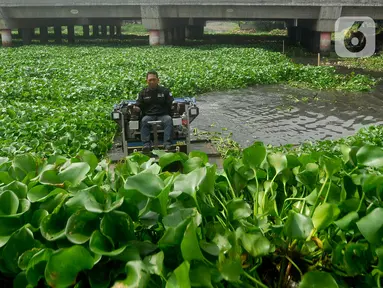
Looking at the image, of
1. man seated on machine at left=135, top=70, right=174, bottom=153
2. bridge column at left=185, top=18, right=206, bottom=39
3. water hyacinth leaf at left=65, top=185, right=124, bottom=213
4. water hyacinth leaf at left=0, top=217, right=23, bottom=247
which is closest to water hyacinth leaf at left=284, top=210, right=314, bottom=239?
water hyacinth leaf at left=65, top=185, right=124, bottom=213

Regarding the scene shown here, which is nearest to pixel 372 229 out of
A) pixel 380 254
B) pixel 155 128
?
pixel 380 254

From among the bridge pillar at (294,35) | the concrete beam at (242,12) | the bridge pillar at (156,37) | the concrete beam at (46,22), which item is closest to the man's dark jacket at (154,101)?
the concrete beam at (242,12)

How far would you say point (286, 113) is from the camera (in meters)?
11.8

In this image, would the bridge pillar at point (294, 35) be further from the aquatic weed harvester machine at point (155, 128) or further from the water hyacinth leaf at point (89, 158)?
the water hyacinth leaf at point (89, 158)

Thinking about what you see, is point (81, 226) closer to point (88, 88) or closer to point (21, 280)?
point (21, 280)

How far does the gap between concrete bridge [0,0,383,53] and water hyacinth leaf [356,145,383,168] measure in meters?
29.1

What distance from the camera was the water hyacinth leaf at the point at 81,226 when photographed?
133 centimetres

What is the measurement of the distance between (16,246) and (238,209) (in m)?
0.77

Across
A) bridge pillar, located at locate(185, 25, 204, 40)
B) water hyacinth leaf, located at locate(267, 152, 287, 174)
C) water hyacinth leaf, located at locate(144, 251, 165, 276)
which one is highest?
bridge pillar, located at locate(185, 25, 204, 40)

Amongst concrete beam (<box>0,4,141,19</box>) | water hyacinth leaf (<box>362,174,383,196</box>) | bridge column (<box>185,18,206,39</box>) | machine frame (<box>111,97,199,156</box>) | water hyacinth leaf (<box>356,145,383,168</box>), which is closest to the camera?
water hyacinth leaf (<box>362,174,383,196</box>)

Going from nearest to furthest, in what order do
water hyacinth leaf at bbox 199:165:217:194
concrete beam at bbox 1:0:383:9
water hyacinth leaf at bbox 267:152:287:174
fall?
water hyacinth leaf at bbox 199:165:217:194
water hyacinth leaf at bbox 267:152:287:174
concrete beam at bbox 1:0:383:9

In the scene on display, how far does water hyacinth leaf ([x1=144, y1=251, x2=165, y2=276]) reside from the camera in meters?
1.26

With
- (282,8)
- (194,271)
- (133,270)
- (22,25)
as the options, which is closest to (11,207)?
(133,270)

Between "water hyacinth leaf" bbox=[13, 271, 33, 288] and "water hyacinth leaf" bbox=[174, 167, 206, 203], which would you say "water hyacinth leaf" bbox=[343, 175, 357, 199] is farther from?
"water hyacinth leaf" bbox=[13, 271, 33, 288]
